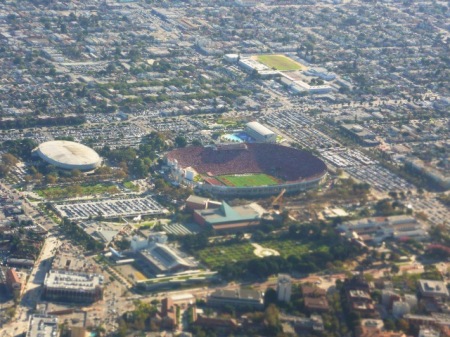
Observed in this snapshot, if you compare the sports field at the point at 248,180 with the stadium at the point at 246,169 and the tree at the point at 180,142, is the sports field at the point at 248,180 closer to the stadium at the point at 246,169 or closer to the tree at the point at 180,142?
the stadium at the point at 246,169

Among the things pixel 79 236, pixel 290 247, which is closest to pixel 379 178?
pixel 290 247

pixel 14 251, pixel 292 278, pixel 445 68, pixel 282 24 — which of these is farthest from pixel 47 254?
pixel 282 24

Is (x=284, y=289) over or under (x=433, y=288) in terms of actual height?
under

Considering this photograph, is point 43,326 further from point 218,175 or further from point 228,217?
point 218,175

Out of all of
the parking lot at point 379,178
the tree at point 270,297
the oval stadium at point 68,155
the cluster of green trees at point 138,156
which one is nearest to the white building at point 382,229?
the parking lot at point 379,178

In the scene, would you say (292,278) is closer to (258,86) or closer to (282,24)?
(258,86)

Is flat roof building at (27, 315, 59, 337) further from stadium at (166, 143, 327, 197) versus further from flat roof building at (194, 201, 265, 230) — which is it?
stadium at (166, 143, 327, 197)
